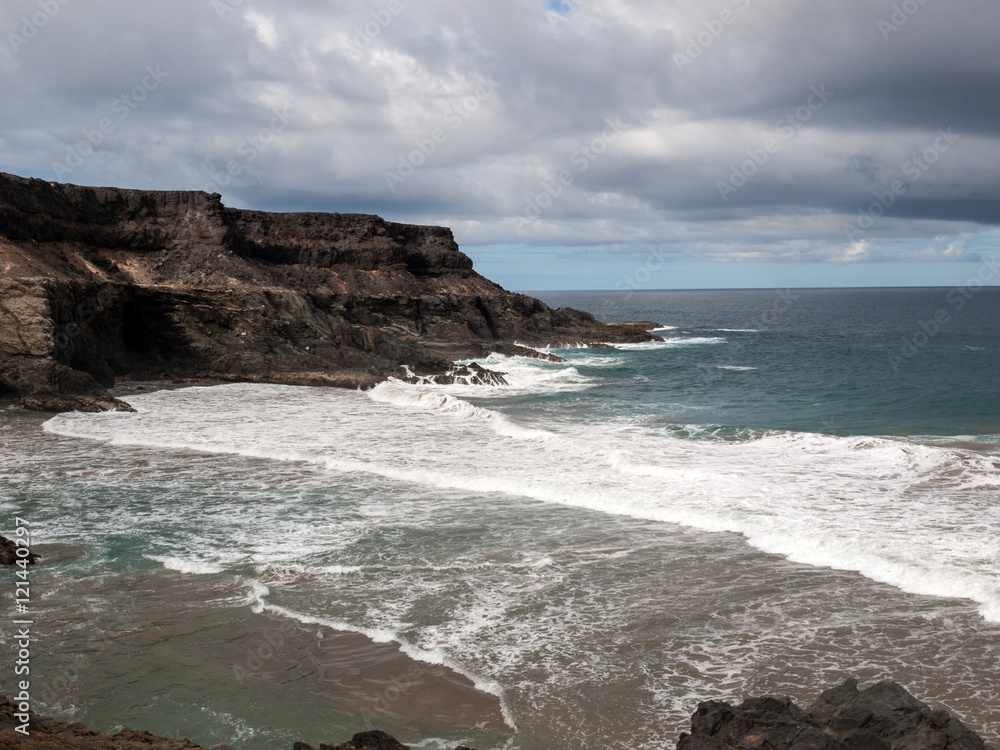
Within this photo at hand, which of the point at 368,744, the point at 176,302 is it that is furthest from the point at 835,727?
the point at 176,302

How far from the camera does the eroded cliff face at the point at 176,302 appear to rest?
22219mm

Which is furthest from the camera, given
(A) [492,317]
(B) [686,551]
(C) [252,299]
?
(A) [492,317]

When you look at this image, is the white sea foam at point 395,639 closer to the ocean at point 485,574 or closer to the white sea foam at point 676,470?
the ocean at point 485,574

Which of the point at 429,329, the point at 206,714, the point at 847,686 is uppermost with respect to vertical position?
the point at 429,329

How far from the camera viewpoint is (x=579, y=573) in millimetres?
9227

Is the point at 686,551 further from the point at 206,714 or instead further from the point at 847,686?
the point at 206,714

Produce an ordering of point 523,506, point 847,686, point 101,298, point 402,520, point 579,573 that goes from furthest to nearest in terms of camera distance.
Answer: point 101,298
point 523,506
point 402,520
point 579,573
point 847,686

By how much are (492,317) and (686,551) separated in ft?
130

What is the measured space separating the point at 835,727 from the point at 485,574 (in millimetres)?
4948

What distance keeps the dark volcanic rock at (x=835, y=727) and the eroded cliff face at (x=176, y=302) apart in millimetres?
20544

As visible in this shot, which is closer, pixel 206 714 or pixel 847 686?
pixel 847 686

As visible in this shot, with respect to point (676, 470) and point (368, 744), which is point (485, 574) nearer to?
point (368, 744)

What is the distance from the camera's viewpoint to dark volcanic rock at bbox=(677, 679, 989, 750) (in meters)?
4.51

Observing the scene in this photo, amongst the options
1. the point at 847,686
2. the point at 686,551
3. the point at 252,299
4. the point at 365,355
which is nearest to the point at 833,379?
the point at 365,355
